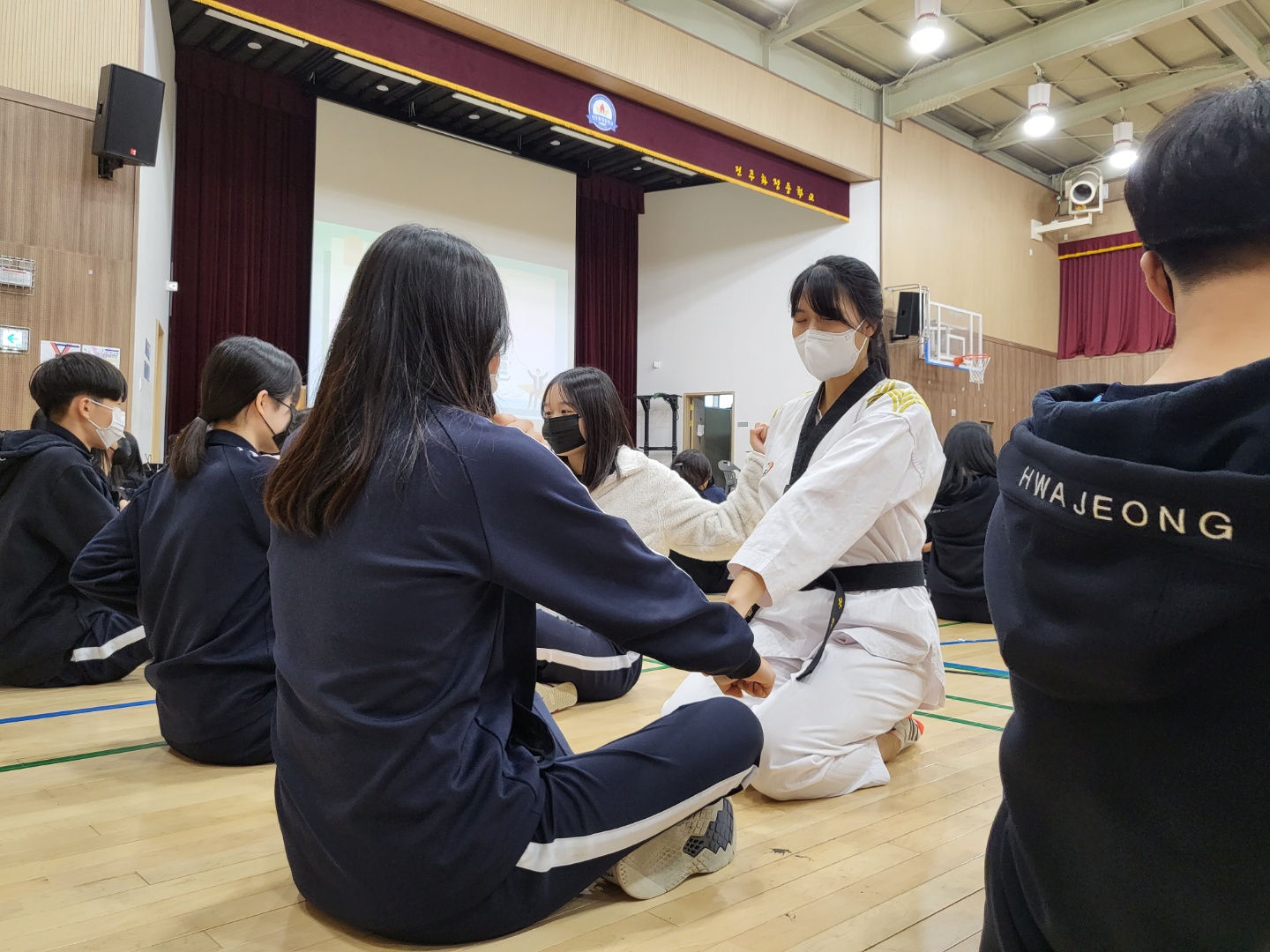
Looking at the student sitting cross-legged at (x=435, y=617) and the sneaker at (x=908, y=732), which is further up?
the student sitting cross-legged at (x=435, y=617)

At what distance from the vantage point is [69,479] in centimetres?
292

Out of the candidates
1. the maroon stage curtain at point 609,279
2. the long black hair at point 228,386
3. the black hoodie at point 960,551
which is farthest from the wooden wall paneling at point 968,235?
the long black hair at point 228,386

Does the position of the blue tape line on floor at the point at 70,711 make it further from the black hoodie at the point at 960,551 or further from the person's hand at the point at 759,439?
the black hoodie at the point at 960,551

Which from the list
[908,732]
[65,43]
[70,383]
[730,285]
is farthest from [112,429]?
[730,285]

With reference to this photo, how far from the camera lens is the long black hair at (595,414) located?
2.86 m

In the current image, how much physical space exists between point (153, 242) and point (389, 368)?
18.2 ft

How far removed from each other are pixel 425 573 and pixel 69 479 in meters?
2.35

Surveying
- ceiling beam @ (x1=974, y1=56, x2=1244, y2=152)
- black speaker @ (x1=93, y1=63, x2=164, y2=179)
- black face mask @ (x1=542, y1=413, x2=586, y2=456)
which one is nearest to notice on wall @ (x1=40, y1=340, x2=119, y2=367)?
black speaker @ (x1=93, y1=63, x2=164, y2=179)

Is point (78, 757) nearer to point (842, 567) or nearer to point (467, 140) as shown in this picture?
point (842, 567)

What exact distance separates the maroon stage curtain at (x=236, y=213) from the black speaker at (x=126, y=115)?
3.75 meters

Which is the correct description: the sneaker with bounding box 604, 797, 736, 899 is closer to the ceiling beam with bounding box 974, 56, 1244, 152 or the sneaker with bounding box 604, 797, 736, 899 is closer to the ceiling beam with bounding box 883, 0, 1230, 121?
the ceiling beam with bounding box 883, 0, 1230, 121

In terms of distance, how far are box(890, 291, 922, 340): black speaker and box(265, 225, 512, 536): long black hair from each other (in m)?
8.63

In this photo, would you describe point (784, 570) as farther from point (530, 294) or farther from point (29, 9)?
point (530, 294)

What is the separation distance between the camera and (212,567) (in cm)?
211
